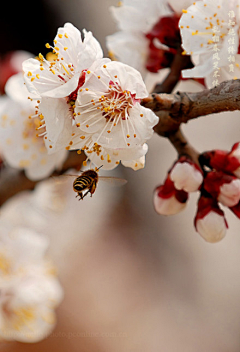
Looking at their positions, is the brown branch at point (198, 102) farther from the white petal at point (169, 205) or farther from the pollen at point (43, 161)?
the pollen at point (43, 161)

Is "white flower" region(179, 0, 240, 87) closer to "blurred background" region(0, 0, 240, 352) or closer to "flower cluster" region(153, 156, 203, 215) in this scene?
"flower cluster" region(153, 156, 203, 215)

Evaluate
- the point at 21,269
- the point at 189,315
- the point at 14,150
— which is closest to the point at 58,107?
the point at 14,150

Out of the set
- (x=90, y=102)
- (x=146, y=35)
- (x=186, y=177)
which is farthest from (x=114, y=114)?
(x=146, y=35)

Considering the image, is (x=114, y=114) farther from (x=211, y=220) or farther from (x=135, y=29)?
(x=135, y=29)

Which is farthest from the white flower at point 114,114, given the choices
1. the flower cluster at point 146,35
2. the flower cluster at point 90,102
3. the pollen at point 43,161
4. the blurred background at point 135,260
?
the blurred background at point 135,260

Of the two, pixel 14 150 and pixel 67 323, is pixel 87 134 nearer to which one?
pixel 14 150
